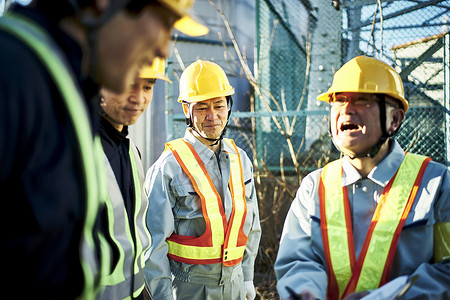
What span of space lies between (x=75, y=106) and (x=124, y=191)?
1.11 metres

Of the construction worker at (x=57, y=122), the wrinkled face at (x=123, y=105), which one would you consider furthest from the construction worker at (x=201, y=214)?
the construction worker at (x=57, y=122)

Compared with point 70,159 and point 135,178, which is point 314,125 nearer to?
point 135,178

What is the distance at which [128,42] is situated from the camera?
1.08m

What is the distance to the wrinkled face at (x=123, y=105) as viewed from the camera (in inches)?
87.0

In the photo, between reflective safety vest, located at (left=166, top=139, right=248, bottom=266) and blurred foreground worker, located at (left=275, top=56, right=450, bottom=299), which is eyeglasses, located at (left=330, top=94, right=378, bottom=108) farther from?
reflective safety vest, located at (left=166, top=139, right=248, bottom=266)

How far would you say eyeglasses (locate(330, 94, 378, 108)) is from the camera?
7.52 feet

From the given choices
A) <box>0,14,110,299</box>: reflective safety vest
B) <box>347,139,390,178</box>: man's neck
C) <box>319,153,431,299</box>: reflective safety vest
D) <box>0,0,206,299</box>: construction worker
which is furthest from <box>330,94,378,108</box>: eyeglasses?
<box>0,14,110,299</box>: reflective safety vest

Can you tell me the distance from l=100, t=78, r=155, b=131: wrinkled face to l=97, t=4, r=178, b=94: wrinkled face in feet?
3.52

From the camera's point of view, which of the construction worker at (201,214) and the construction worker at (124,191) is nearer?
the construction worker at (124,191)

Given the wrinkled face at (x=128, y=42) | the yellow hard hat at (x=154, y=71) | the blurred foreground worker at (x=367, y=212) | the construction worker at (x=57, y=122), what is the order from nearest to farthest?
the construction worker at (x=57, y=122), the wrinkled face at (x=128, y=42), the blurred foreground worker at (x=367, y=212), the yellow hard hat at (x=154, y=71)

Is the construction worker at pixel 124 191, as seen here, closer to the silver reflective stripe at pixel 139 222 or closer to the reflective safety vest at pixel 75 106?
the silver reflective stripe at pixel 139 222

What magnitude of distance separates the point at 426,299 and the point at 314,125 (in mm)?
4224

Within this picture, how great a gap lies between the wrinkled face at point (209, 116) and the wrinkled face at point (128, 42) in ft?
7.14

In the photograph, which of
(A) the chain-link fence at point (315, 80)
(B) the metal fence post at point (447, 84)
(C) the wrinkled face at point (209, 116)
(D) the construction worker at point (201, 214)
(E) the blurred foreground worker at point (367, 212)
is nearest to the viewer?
(E) the blurred foreground worker at point (367, 212)
